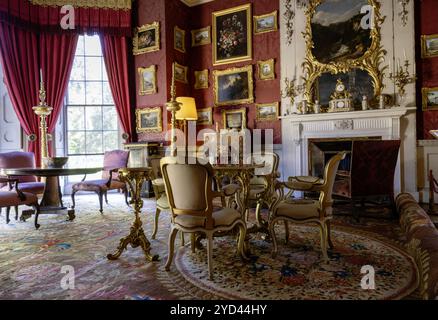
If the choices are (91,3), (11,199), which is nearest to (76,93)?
(91,3)

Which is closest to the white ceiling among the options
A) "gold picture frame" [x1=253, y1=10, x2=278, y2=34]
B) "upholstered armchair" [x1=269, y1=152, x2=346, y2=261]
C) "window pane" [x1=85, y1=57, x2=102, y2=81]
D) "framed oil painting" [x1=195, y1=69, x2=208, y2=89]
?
"gold picture frame" [x1=253, y1=10, x2=278, y2=34]

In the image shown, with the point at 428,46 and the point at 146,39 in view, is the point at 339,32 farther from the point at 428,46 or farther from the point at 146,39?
the point at 146,39

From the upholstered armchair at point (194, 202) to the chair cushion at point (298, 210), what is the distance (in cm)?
50

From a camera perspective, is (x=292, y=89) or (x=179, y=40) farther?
(x=179, y=40)

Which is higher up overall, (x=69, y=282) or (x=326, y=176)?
(x=326, y=176)

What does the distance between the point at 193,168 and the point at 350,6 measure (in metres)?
A: 5.41

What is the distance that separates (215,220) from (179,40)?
5.86 metres

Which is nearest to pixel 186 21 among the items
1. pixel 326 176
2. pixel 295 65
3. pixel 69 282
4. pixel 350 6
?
pixel 295 65

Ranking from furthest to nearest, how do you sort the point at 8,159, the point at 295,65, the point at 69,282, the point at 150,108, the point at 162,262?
the point at 150,108 → the point at 295,65 → the point at 8,159 → the point at 162,262 → the point at 69,282

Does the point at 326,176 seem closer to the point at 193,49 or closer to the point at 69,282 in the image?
the point at 69,282

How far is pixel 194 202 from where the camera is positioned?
7.66ft

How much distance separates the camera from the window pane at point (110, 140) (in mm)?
7031

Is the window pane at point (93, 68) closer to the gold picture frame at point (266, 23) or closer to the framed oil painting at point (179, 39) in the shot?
the framed oil painting at point (179, 39)

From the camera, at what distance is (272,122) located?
6457 mm
